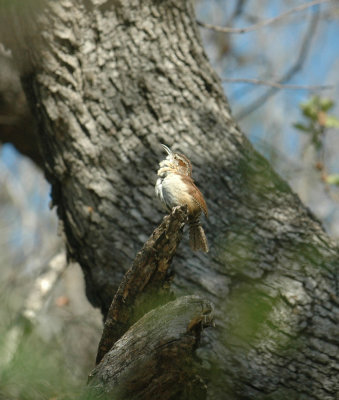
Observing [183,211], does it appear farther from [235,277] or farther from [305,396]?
[305,396]

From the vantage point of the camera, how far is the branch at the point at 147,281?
8.62ft

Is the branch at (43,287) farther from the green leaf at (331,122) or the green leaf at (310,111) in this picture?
the green leaf at (331,122)

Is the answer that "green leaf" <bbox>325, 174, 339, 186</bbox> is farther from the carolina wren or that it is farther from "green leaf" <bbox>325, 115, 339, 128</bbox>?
the carolina wren

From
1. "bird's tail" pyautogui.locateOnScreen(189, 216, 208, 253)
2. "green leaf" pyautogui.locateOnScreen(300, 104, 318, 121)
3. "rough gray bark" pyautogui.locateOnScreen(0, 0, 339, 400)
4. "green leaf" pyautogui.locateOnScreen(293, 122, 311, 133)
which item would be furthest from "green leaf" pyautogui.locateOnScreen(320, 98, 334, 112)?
"bird's tail" pyautogui.locateOnScreen(189, 216, 208, 253)

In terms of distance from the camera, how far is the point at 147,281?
107 inches

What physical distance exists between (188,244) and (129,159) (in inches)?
26.8

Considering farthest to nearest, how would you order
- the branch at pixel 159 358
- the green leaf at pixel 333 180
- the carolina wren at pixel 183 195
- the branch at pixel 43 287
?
the branch at pixel 43 287 < the green leaf at pixel 333 180 < the carolina wren at pixel 183 195 < the branch at pixel 159 358

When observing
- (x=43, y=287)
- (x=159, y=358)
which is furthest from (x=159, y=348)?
(x=43, y=287)

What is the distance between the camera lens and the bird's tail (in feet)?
10.7

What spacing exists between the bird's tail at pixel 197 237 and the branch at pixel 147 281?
0.49 metres

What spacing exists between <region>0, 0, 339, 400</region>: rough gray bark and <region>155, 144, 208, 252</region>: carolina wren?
27cm

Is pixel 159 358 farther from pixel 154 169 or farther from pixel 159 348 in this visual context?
pixel 154 169

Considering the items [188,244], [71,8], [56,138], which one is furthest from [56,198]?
[71,8]

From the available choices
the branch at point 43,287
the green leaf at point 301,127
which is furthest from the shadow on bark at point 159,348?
the green leaf at point 301,127
